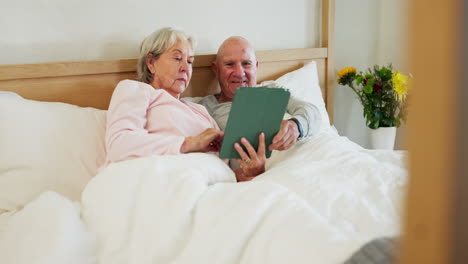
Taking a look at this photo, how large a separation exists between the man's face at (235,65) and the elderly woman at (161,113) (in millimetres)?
181

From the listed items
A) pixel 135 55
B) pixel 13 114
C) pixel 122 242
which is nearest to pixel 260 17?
pixel 135 55

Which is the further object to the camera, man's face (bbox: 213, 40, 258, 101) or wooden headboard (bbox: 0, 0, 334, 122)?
man's face (bbox: 213, 40, 258, 101)

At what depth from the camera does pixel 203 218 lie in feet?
2.84

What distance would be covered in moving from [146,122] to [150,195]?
0.48 meters

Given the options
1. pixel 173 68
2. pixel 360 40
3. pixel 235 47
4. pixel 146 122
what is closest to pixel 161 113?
pixel 146 122

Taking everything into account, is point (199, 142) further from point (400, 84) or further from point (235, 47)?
point (400, 84)

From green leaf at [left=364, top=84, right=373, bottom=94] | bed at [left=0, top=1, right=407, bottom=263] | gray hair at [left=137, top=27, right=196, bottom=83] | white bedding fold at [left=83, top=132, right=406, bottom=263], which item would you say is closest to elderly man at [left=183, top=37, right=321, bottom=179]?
bed at [left=0, top=1, right=407, bottom=263]

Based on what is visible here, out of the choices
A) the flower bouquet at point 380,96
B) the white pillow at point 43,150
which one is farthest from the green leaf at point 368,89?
the white pillow at point 43,150

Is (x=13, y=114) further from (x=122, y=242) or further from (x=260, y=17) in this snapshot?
(x=260, y=17)

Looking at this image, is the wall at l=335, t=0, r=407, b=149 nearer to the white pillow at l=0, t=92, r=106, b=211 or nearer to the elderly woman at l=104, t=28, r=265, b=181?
the elderly woman at l=104, t=28, r=265, b=181

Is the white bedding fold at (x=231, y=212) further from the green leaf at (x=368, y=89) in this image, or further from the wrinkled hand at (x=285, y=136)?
the green leaf at (x=368, y=89)

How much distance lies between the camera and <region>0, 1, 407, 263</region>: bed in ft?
2.56

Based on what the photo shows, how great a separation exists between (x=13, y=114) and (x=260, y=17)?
1294 mm

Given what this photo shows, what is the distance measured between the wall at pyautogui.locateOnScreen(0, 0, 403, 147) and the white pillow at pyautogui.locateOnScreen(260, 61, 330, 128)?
9.6 inches
